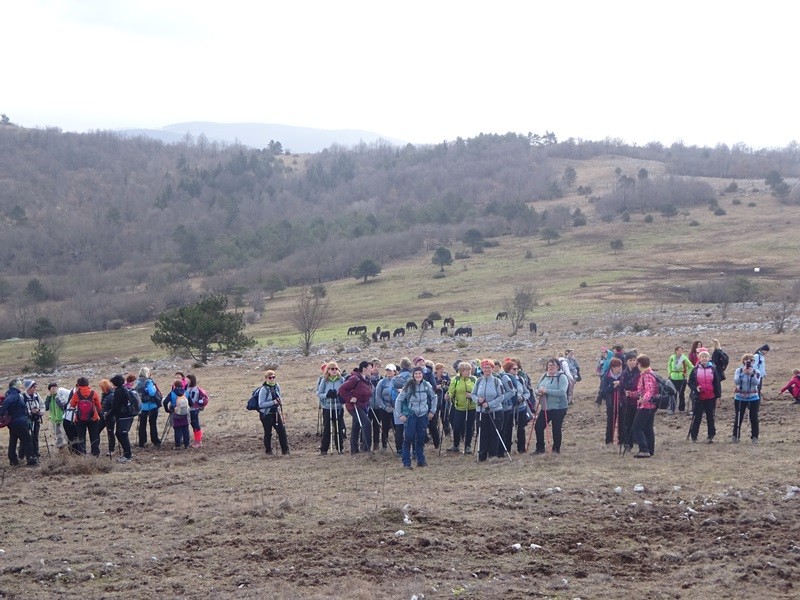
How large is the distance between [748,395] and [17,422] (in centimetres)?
1254

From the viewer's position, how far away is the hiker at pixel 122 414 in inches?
575

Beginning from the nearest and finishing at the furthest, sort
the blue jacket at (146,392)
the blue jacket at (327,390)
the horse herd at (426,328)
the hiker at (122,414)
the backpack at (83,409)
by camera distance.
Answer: the backpack at (83,409) → the hiker at (122,414) → the blue jacket at (327,390) → the blue jacket at (146,392) → the horse herd at (426,328)

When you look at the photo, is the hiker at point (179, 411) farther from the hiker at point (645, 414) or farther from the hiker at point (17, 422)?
the hiker at point (645, 414)

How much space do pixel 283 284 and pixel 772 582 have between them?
77346 millimetres

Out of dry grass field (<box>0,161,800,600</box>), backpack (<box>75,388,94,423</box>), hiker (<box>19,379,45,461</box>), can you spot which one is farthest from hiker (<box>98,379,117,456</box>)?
hiker (<box>19,379,45,461</box>)

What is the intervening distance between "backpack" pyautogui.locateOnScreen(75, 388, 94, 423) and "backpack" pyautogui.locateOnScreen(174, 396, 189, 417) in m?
1.75

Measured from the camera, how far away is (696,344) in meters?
16.9

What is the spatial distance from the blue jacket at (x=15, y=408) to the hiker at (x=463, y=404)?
7.44 metres

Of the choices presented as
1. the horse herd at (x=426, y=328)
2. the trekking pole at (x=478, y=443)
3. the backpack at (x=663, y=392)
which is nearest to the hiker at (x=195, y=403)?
the trekking pole at (x=478, y=443)

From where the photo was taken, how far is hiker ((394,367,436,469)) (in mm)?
12977

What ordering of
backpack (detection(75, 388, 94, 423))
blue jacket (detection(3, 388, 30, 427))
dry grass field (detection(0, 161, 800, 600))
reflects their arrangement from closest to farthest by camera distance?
1. dry grass field (detection(0, 161, 800, 600))
2. blue jacket (detection(3, 388, 30, 427))
3. backpack (detection(75, 388, 94, 423))

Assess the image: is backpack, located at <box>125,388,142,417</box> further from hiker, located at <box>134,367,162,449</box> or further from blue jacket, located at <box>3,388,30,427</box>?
blue jacket, located at <box>3,388,30,427</box>

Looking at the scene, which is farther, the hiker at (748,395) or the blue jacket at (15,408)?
the blue jacket at (15,408)

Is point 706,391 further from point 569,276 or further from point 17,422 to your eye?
point 569,276
